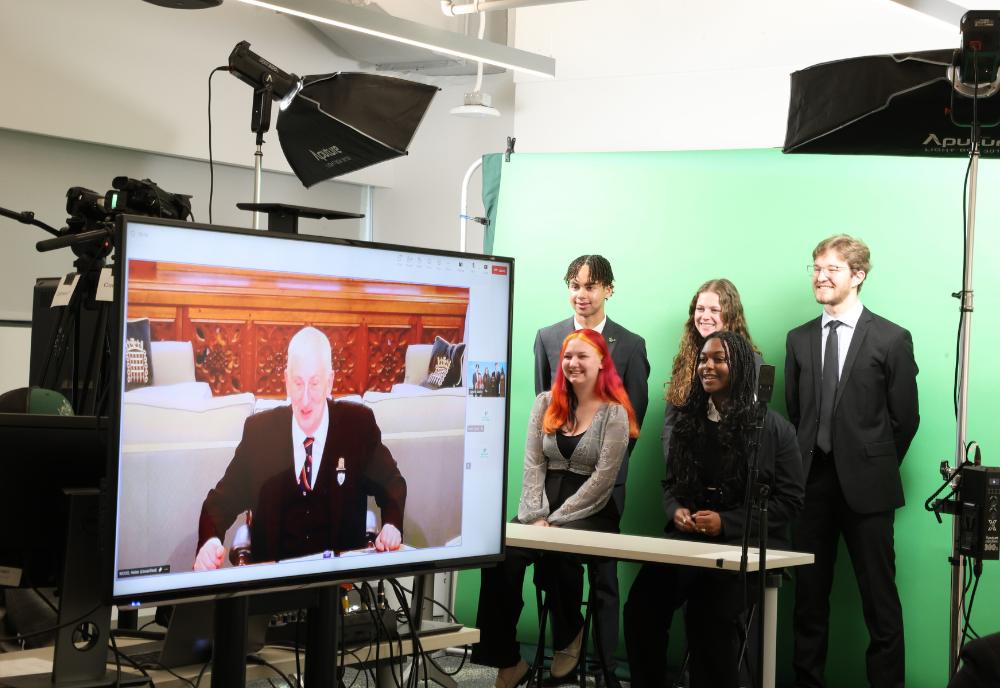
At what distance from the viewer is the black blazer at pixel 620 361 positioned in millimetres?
4531

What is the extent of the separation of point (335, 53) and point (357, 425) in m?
5.89

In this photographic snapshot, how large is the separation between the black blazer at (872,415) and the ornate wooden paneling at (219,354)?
3356 mm

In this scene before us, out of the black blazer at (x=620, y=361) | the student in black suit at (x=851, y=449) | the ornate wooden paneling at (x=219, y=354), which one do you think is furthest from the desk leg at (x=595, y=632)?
the ornate wooden paneling at (x=219, y=354)

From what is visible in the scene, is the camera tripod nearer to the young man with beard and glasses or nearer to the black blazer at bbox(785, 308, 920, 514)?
the young man with beard and glasses

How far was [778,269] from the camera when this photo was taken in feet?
14.7

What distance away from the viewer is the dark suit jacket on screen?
1.28 meters

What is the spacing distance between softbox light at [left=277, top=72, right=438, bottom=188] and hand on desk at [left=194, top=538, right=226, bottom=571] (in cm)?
164

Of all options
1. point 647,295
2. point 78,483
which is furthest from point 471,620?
point 78,483

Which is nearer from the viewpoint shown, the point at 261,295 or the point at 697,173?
the point at 261,295

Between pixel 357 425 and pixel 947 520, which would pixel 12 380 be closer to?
pixel 357 425

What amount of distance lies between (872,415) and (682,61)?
2309 millimetres

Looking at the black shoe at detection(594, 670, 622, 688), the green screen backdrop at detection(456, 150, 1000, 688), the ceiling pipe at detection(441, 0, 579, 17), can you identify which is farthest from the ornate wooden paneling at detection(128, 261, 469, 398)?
the ceiling pipe at detection(441, 0, 579, 17)

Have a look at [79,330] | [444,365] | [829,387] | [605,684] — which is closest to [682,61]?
[829,387]

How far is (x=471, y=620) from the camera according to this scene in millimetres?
4879
